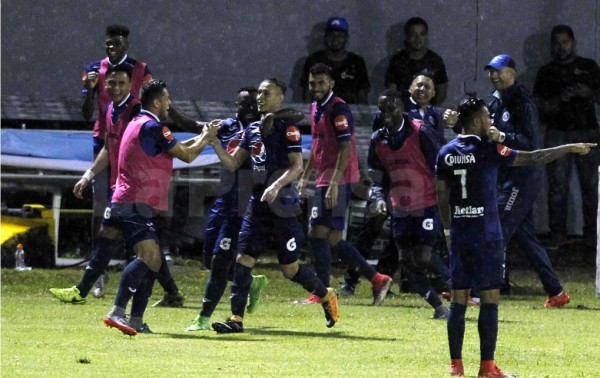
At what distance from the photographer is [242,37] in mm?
21938

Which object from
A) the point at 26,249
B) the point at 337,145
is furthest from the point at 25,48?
the point at 337,145

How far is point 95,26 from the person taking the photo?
2169cm

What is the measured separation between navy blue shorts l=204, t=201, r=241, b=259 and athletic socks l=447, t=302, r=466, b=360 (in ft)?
11.5

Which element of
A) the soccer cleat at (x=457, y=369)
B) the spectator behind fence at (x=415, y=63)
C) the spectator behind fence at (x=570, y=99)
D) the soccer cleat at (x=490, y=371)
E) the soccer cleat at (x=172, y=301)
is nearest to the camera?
the soccer cleat at (x=490, y=371)

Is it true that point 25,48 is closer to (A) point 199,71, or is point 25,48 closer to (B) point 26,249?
(A) point 199,71

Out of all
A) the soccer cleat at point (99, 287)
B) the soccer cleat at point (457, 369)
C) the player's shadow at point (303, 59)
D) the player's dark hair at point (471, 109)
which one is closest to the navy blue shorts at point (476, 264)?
the soccer cleat at point (457, 369)

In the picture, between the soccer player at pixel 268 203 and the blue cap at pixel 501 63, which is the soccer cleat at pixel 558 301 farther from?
the soccer player at pixel 268 203

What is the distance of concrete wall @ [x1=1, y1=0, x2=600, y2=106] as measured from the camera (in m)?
21.7

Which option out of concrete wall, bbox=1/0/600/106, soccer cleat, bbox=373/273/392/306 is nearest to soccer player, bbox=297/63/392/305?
soccer cleat, bbox=373/273/392/306

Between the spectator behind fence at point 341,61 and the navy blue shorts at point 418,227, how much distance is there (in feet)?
19.1

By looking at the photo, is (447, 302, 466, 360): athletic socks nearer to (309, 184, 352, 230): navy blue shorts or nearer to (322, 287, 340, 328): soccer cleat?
(322, 287, 340, 328): soccer cleat

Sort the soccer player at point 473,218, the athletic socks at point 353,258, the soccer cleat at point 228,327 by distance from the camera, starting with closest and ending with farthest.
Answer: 1. the soccer player at point 473,218
2. the soccer cleat at point 228,327
3. the athletic socks at point 353,258

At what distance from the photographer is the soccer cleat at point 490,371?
391 inches

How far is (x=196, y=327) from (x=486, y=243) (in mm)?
3355
